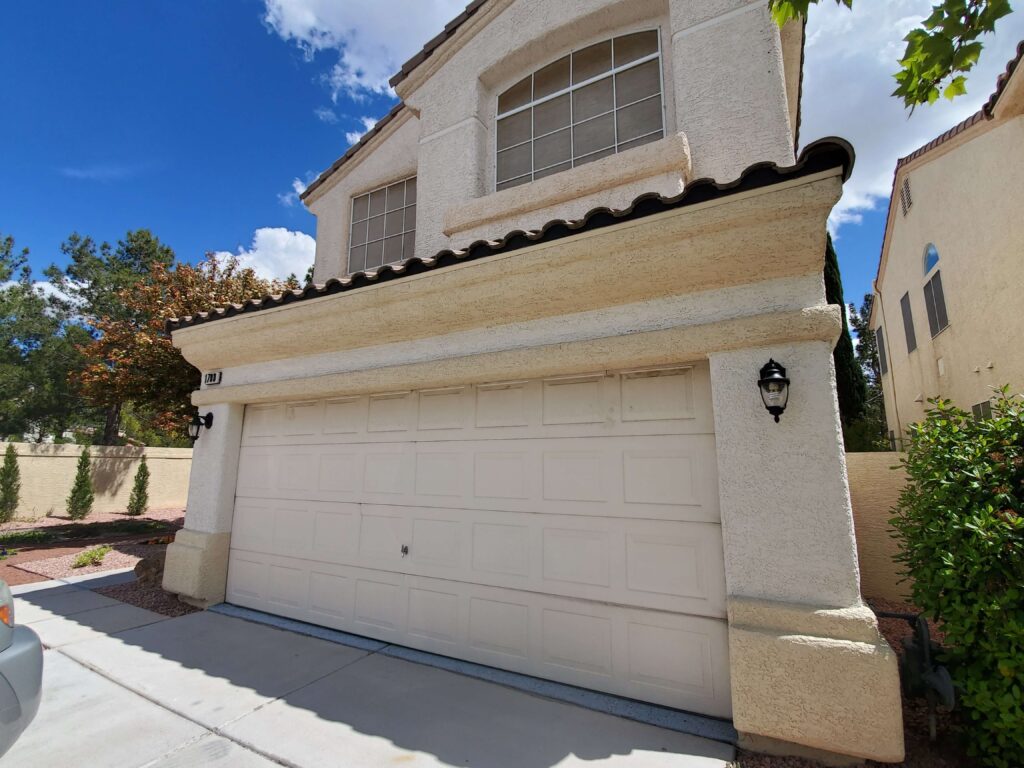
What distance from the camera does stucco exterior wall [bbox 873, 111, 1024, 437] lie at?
828cm

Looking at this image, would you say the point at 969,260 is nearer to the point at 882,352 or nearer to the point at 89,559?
the point at 882,352

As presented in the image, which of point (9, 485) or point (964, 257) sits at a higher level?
point (964, 257)

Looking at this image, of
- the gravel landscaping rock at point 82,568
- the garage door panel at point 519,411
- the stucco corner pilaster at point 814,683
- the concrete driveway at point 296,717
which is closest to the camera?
the stucco corner pilaster at point 814,683

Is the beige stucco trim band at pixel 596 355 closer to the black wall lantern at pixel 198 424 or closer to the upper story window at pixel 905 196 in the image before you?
the black wall lantern at pixel 198 424

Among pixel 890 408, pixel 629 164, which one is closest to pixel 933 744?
pixel 629 164

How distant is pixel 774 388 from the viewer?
11.3 ft

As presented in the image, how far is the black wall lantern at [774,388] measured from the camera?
3.43 metres

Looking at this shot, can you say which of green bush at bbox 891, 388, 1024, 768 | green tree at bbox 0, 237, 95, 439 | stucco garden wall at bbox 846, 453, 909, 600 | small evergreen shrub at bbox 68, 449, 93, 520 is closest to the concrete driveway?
green bush at bbox 891, 388, 1024, 768

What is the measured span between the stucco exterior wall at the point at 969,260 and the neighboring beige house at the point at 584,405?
15.6 ft

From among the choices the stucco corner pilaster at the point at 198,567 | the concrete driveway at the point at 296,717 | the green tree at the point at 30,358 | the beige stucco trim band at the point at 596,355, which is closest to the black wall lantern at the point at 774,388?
the beige stucco trim band at the point at 596,355

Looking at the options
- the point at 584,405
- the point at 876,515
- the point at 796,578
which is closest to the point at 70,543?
the point at 584,405

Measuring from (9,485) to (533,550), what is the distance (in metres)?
20.3

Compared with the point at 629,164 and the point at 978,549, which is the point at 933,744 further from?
the point at 629,164

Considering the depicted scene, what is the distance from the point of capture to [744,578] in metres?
3.51
